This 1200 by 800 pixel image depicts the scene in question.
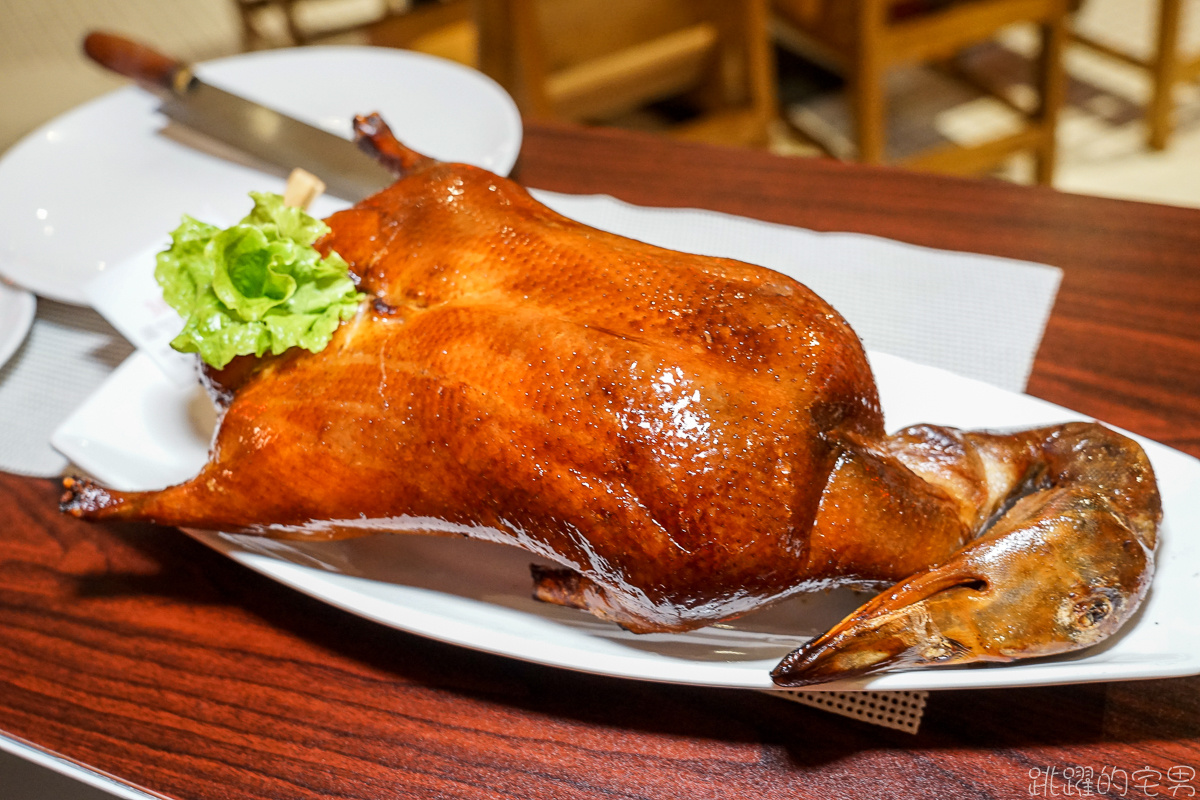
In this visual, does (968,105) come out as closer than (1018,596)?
No

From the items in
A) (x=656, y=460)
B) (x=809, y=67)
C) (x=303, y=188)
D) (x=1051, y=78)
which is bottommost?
(x=809, y=67)

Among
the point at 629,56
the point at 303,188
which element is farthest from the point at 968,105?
the point at 303,188

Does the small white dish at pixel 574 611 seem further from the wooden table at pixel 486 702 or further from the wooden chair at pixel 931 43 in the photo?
the wooden chair at pixel 931 43

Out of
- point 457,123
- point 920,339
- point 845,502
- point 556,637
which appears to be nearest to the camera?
point 845,502

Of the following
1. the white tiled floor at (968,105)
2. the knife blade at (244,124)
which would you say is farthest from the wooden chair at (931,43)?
the knife blade at (244,124)

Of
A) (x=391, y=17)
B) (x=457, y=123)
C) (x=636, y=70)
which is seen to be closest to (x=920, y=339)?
(x=457, y=123)

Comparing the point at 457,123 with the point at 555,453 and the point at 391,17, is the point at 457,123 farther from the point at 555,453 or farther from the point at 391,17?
the point at 391,17

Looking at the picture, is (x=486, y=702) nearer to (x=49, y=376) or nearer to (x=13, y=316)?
(x=49, y=376)

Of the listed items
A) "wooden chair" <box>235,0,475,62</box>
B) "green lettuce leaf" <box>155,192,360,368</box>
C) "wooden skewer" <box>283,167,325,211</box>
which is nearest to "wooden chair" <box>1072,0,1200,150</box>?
"wooden chair" <box>235,0,475,62</box>
